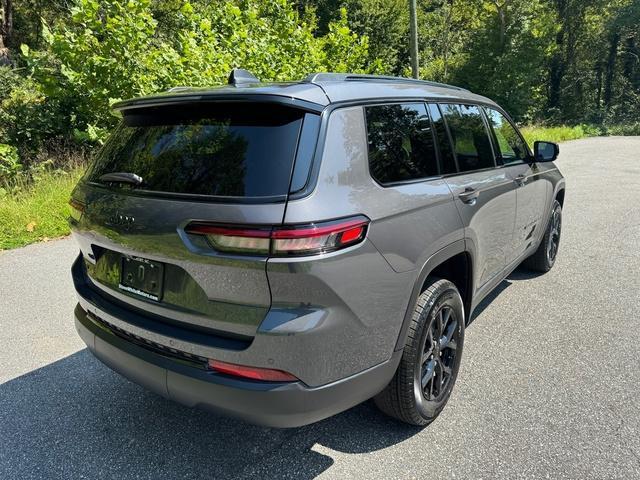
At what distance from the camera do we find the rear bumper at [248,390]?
187 centimetres

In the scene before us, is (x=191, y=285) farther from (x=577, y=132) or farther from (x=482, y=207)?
(x=577, y=132)

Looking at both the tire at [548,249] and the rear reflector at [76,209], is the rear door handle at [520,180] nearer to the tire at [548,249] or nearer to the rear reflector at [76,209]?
the tire at [548,249]

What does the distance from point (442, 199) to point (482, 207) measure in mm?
622

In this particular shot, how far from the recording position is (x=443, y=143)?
281 cm

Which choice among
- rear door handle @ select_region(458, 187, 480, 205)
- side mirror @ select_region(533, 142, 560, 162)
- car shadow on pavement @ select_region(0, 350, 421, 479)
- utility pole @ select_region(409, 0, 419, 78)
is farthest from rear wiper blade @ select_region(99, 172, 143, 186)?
utility pole @ select_region(409, 0, 419, 78)

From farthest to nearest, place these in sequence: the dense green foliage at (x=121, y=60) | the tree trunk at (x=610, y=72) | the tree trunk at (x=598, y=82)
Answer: the tree trunk at (x=598, y=82) < the tree trunk at (x=610, y=72) < the dense green foliage at (x=121, y=60)

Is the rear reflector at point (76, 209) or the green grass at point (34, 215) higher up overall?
the rear reflector at point (76, 209)

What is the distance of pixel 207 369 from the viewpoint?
1.96 m

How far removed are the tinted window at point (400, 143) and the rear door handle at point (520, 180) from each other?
1345mm

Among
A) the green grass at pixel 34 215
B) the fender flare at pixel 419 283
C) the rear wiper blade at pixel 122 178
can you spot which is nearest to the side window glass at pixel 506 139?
the fender flare at pixel 419 283

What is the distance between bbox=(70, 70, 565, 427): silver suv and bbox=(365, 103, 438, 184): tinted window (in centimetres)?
1

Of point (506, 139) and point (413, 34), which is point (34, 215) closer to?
point (506, 139)

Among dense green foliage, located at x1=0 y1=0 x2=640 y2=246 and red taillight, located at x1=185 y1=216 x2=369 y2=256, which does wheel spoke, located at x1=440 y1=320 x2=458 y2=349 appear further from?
dense green foliage, located at x1=0 y1=0 x2=640 y2=246

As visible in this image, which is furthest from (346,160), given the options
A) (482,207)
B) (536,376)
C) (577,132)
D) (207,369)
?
(577,132)
